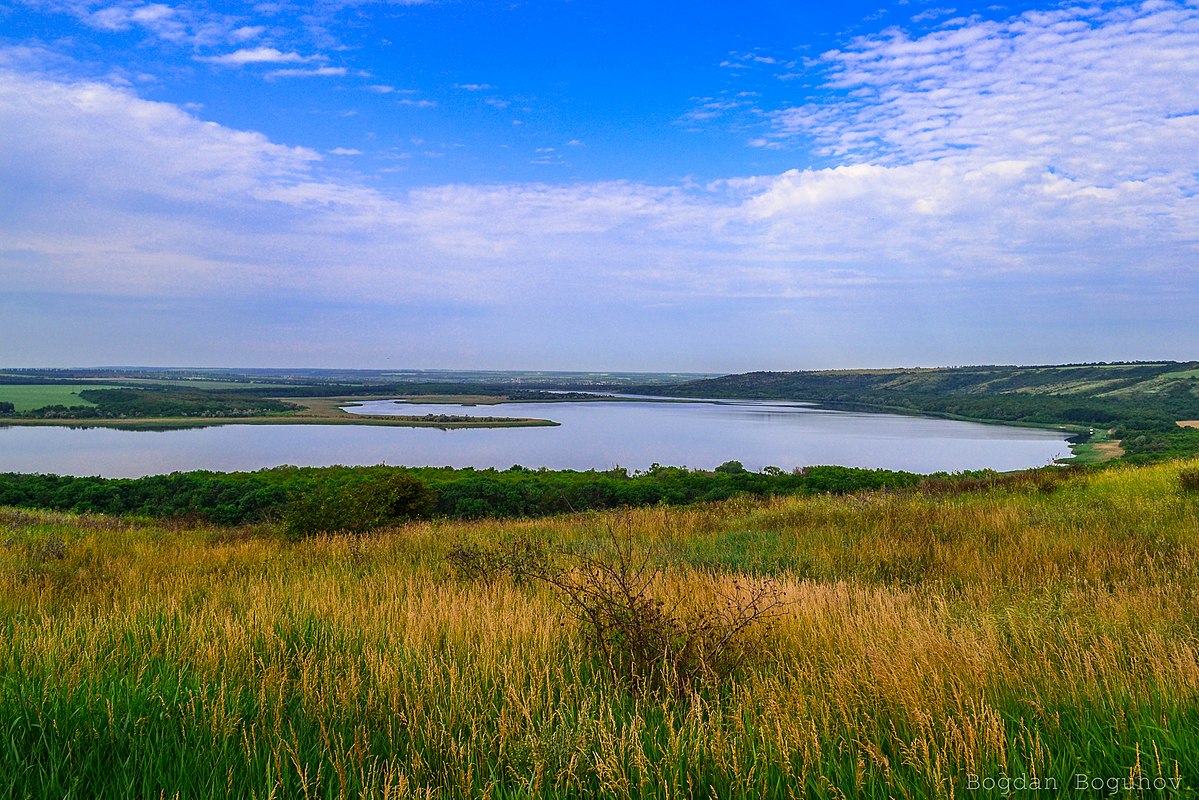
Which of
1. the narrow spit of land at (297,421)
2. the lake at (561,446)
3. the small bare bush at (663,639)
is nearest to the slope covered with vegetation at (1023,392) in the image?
the lake at (561,446)

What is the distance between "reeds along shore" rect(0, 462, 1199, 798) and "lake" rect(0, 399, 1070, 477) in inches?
1520

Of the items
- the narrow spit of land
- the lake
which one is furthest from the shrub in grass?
the narrow spit of land

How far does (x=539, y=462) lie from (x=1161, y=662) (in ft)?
144

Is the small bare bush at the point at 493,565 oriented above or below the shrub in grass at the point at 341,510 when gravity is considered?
above

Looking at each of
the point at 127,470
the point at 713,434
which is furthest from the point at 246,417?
the point at 713,434

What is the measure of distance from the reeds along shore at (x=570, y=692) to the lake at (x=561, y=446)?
3861cm

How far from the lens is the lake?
44.3m

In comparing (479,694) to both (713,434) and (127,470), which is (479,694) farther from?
(713,434)

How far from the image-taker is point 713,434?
63.2 metres

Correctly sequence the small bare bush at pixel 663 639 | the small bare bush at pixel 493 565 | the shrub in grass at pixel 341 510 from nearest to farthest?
the small bare bush at pixel 663 639 < the small bare bush at pixel 493 565 < the shrub in grass at pixel 341 510

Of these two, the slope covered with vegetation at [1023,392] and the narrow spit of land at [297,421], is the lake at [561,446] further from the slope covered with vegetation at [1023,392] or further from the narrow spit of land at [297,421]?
the slope covered with vegetation at [1023,392]

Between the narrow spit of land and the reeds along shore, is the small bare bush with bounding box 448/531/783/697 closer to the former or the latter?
the reeds along shore

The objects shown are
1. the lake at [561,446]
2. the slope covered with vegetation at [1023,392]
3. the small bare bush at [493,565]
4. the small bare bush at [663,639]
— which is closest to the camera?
the small bare bush at [663,639]

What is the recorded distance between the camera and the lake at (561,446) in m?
44.3
